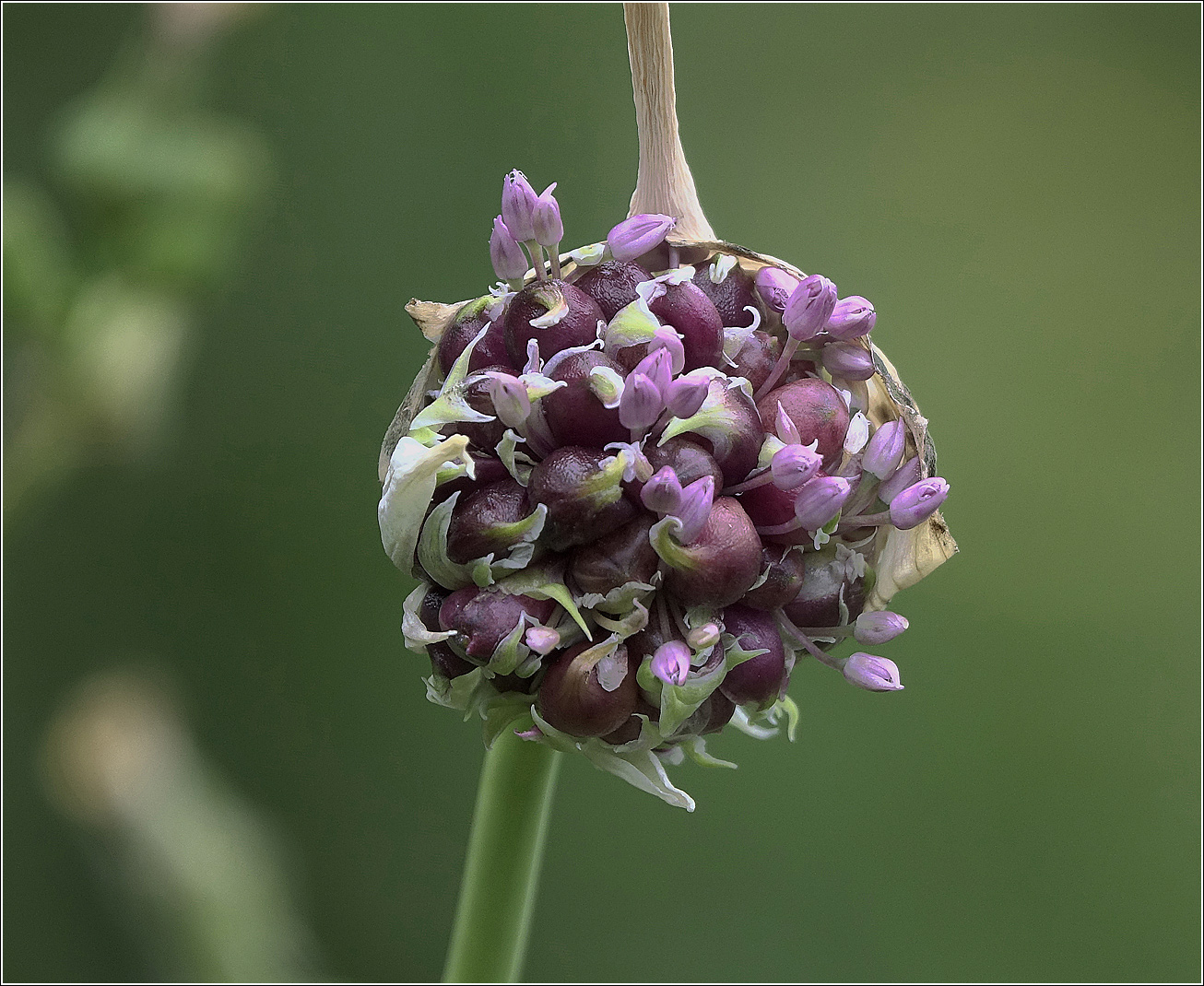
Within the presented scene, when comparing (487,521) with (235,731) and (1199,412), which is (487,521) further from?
(1199,412)

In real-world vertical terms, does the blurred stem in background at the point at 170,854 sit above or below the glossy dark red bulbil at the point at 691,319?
below

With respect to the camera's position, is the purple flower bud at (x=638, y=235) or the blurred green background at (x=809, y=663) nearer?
the purple flower bud at (x=638, y=235)

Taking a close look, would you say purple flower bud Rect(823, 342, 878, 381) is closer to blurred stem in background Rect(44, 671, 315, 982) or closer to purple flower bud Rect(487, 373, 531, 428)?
purple flower bud Rect(487, 373, 531, 428)

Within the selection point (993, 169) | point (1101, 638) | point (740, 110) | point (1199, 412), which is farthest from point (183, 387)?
point (1199, 412)

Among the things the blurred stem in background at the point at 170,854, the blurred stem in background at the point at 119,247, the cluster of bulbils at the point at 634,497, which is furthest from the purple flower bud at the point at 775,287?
the blurred stem in background at the point at 170,854

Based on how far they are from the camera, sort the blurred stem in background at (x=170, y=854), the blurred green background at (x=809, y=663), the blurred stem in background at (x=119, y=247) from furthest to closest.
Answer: the blurred green background at (x=809, y=663) < the blurred stem in background at (x=170, y=854) < the blurred stem in background at (x=119, y=247)

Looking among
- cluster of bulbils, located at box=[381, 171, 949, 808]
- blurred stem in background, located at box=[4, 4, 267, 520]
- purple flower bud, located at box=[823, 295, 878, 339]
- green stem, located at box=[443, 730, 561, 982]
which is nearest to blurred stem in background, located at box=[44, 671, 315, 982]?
blurred stem in background, located at box=[4, 4, 267, 520]

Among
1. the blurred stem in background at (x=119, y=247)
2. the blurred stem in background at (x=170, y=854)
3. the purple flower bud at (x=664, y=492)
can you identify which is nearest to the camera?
the purple flower bud at (x=664, y=492)

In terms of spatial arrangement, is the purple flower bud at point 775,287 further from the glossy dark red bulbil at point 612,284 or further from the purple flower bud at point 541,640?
the purple flower bud at point 541,640
